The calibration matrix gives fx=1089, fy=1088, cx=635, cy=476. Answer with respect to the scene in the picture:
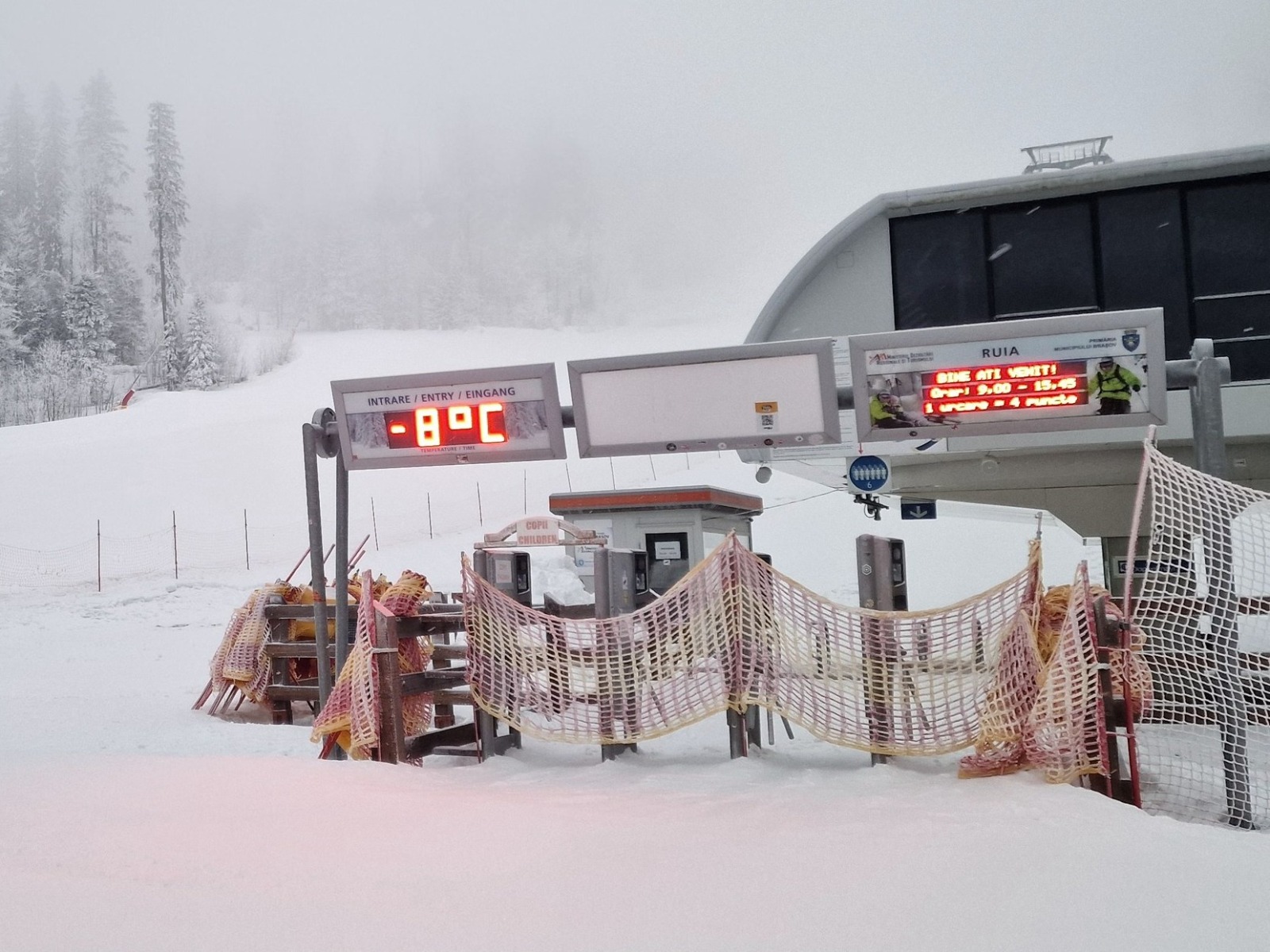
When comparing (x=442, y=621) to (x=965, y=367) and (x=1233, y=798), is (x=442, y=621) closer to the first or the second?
(x=965, y=367)

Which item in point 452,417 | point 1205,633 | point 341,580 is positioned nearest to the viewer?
point 1205,633

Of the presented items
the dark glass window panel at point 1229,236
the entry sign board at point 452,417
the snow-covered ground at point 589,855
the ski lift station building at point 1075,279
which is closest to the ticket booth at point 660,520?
the ski lift station building at point 1075,279

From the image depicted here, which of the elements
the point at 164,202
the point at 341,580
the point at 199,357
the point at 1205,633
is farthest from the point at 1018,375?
the point at 164,202

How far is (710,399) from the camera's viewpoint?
766 cm

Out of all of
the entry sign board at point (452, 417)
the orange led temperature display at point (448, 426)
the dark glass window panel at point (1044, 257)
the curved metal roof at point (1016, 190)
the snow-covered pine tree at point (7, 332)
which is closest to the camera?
the entry sign board at point (452, 417)

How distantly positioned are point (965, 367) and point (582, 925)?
4.96 m

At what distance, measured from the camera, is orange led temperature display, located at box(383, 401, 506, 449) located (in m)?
8.23

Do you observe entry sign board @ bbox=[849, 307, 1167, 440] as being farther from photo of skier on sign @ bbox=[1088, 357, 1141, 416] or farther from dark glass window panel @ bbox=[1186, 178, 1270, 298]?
dark glass window panel @ bbox=[1186, 178, 1270, 298]

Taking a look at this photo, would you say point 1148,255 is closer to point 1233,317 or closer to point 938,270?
point 1233,317

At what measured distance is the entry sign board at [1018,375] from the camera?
22.9 ft

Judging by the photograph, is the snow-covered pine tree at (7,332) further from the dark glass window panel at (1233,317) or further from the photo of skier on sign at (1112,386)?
the photo of skier on sign at (1112,386)

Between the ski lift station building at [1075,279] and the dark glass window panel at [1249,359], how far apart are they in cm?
1

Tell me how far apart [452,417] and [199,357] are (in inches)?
2179

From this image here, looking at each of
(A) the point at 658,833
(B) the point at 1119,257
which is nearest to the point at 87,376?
(B) the point at 1119,257
